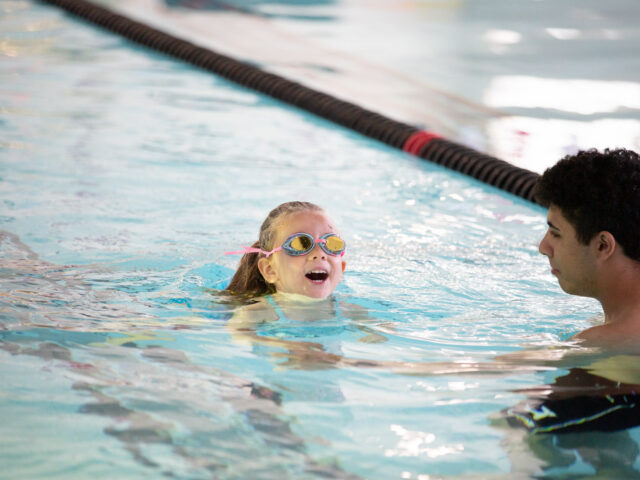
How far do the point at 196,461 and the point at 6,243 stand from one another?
7.89 ft

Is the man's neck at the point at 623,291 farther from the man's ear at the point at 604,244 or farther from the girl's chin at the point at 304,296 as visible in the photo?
the girl's chin at the point at 304,296

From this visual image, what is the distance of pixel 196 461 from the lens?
7.81 feet

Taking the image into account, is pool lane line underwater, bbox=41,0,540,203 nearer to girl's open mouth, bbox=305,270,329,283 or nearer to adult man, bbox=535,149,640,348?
girl's open mouth, bbox=305,270,329,283

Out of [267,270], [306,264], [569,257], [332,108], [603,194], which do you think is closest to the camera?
[603,194]

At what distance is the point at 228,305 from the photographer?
359cm

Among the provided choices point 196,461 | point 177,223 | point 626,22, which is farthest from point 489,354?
Result: point 626,22

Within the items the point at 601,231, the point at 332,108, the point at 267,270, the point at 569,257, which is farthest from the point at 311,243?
the point at 332,108

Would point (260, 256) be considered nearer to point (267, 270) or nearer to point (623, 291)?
point (267, 270)

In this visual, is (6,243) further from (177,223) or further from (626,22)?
(626,22)

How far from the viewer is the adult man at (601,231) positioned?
111 inches

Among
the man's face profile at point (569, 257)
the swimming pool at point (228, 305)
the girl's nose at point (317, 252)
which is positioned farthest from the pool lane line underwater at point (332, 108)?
the man's face profile at point (569, 257)

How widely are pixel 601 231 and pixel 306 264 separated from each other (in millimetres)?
1067

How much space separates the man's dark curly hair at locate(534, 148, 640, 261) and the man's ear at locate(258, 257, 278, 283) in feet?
3.74

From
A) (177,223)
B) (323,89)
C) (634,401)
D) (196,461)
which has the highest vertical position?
(323,89)
